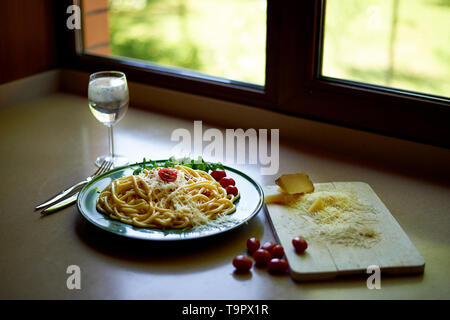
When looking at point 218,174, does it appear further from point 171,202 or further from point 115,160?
point 115,160

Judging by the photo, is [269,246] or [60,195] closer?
[269,246]

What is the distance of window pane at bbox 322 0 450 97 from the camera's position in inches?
56.4

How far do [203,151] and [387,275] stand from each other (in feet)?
2.26

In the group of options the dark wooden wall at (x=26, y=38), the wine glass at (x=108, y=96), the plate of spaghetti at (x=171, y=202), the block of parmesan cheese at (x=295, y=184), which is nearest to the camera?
the plate of spaghetti at (x=171, y=202)

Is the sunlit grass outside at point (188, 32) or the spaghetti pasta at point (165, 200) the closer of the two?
the spaghetti pasta at point (165, 200)

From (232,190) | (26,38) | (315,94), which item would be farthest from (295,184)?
(26,38)

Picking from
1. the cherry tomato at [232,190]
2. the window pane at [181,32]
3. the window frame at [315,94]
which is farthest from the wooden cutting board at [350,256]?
the window pane at [181,32]

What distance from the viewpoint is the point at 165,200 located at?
1213 millimetres

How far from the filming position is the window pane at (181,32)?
87.8 inches

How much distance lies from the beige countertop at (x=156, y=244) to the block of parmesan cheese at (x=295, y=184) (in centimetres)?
8

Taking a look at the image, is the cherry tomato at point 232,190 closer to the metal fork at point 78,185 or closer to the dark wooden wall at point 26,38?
the metal fork at point 78,185

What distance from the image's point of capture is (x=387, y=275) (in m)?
1.06

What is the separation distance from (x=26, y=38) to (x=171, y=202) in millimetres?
1054
